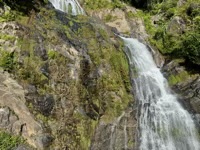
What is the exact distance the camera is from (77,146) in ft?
36.0

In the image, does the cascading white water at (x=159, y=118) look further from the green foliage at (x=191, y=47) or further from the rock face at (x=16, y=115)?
the rock face at (x=16, y=115)

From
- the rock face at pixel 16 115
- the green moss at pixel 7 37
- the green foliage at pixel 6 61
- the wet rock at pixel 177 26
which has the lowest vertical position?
A: the rock face at pixel 16 115

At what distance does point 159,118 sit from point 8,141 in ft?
22.9

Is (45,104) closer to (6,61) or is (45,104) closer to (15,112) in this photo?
(15,112)

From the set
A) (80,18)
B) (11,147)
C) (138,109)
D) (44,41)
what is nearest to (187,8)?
(80,18)

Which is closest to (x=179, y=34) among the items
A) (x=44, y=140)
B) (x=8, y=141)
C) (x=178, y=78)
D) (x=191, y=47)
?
(x=191, y=47)

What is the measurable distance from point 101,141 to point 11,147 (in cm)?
372

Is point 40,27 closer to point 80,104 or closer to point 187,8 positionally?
point 80,104

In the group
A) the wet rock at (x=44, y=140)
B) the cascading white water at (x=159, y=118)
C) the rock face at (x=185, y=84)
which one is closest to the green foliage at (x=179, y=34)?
the rock face at (x=185, y=84)

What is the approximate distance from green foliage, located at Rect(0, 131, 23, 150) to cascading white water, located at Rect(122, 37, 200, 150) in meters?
5.08

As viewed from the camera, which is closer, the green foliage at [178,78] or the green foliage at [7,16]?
the green foliage at [7,16]

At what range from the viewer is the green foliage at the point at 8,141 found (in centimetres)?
919

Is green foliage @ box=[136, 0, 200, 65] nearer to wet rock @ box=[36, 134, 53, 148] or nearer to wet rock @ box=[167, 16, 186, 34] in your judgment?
wet rock @ box=[167, 16, 186, 34]

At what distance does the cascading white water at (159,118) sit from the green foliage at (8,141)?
16.7 feet
